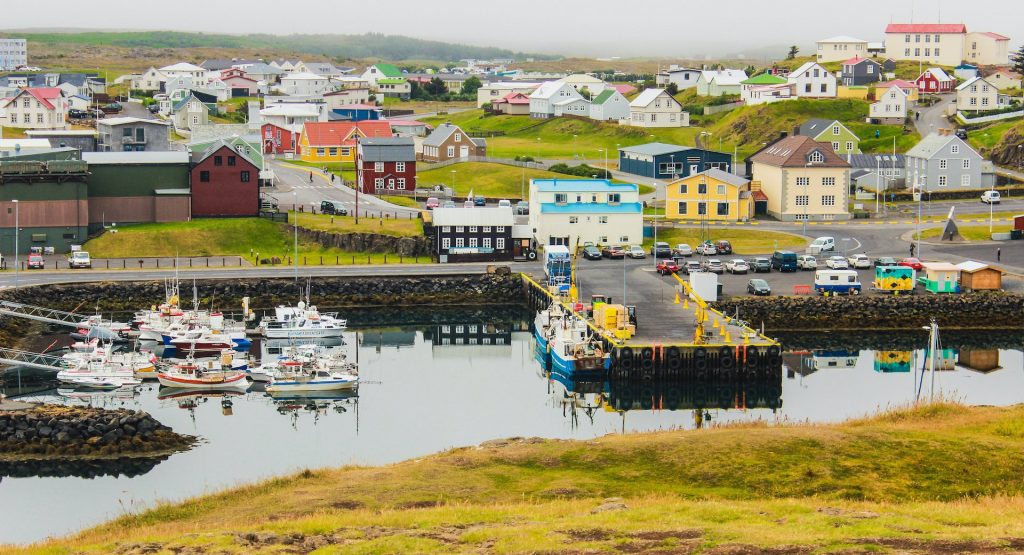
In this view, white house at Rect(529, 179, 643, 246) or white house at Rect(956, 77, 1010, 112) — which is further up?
white house at Rect(956, 77, 1010, 112)

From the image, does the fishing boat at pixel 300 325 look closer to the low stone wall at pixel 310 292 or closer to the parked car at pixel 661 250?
the low stone wall at pixel 310 292

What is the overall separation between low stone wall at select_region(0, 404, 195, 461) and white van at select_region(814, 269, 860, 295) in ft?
97.6

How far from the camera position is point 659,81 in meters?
147

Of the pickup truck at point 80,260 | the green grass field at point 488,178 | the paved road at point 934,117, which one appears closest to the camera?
the pickup truck at point 80,260

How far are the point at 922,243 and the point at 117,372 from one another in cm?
4051

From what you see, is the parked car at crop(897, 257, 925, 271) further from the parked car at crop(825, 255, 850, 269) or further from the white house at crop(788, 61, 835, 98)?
the white house at crop(788, 61, 835, 98)

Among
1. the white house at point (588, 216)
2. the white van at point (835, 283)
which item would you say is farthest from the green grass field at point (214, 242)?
the white van at point (835, 283)

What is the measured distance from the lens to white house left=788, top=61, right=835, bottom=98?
115938 millimetres

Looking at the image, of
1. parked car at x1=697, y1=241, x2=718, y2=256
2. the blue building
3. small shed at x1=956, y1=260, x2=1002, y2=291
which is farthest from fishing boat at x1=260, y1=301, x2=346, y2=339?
the blue building

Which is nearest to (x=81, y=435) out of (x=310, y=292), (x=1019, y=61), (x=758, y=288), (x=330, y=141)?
(x=310, y=292)

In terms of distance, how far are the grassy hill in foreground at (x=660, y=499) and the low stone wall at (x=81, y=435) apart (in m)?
8.37

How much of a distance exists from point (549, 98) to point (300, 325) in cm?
7175

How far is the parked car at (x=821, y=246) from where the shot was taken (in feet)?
231

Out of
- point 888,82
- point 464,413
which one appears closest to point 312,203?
point 464,413
